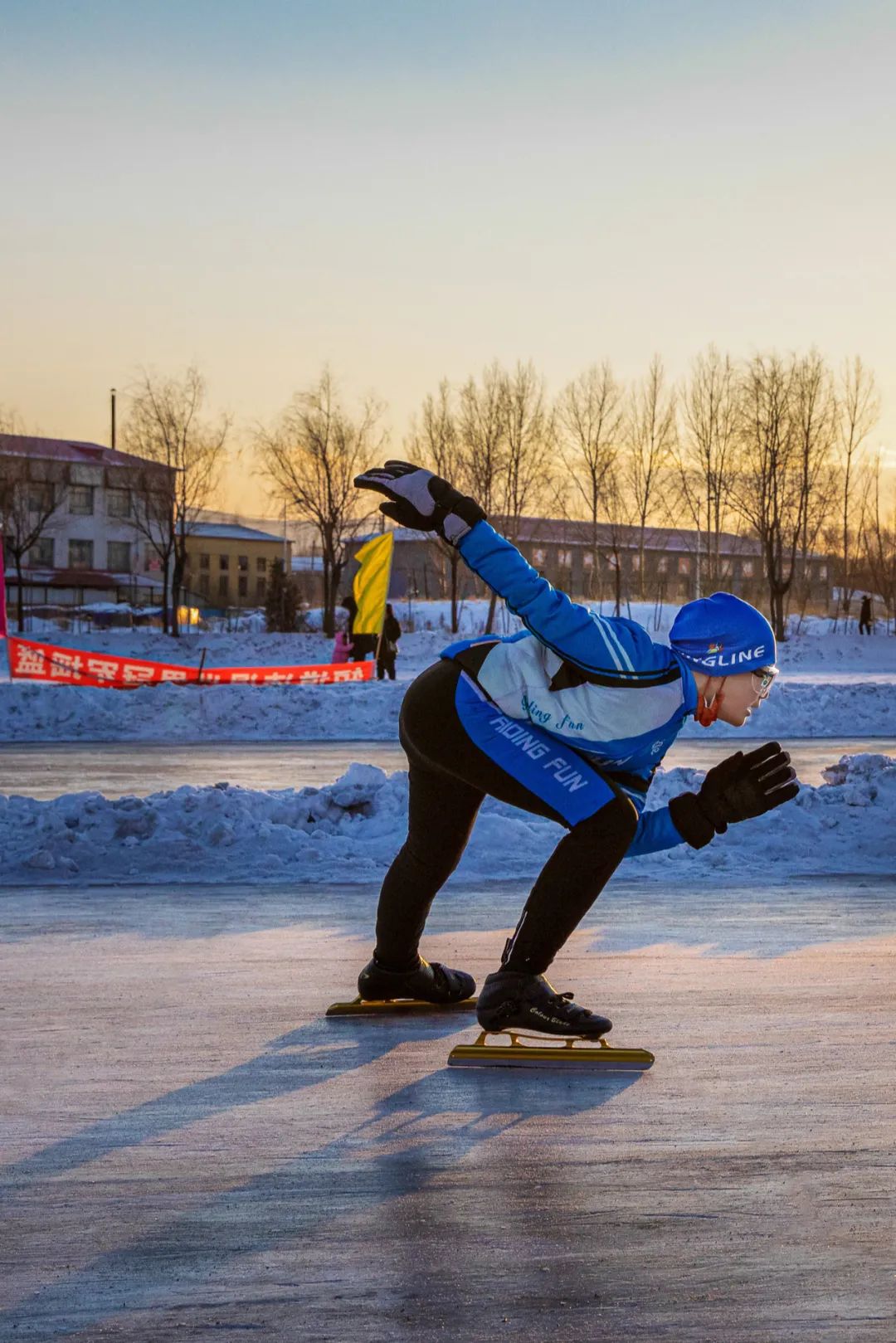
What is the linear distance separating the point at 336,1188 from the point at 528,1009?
1.17m

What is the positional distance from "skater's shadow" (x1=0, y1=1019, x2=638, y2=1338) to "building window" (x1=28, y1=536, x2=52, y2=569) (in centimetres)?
8378

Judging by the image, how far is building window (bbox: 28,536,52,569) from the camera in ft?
278

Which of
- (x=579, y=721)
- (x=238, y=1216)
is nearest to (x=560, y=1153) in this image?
(x=238, y=1216)

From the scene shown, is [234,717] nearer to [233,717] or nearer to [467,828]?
[233,717]

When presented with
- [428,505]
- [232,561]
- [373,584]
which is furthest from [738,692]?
[232,561]

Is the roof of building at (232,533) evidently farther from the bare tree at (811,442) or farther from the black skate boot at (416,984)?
the black skate boot at (416,984)

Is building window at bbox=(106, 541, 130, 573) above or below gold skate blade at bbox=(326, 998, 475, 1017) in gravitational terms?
above

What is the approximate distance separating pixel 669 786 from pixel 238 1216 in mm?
7381

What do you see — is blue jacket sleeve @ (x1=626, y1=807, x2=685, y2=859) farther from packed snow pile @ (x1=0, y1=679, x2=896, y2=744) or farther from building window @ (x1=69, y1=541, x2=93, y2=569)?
building window @ (x1=69, y1=541, x2=93, y2=569)

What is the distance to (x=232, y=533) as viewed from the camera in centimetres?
11512

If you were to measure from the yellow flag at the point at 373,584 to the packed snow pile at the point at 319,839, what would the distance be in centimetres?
1568

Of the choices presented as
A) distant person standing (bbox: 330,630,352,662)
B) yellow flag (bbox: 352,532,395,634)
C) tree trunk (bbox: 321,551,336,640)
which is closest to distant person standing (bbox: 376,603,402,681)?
distant person standing (bbox: 330,630,352,662)

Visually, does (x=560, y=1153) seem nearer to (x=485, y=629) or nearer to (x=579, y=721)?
(x=579, y=721)

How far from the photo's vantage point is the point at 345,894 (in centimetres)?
720
